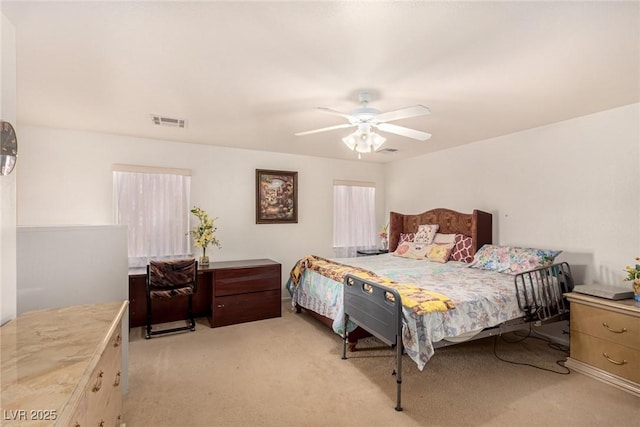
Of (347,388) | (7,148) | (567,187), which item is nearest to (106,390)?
(7,148)

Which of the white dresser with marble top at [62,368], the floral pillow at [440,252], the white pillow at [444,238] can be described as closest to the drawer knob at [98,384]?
the white dresser with marble top at [62,368]

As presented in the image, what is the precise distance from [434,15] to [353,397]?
2512 millimetres

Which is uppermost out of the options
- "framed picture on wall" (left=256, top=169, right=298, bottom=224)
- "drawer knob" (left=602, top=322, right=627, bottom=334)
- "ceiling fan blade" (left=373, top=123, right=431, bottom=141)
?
"ceiling fan blade" (left=373, top=123, right=431, bottom=141)

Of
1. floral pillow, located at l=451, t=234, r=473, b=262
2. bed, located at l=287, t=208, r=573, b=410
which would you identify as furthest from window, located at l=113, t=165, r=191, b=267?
floral pillow, located at l=451, t=234, r=473, b=262

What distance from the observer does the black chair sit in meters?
3.39

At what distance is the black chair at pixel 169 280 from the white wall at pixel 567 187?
3730 mm

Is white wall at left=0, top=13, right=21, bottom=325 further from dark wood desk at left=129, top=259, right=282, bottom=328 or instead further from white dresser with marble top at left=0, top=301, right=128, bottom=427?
dark wood desk at left=129, top=259, right=282, bottom=328

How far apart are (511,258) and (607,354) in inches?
44.0

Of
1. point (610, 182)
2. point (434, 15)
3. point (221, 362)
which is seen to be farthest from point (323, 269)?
point (610, 182)

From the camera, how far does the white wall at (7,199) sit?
1529mm

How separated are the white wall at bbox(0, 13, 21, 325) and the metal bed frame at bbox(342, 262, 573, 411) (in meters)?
2.23

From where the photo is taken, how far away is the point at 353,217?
561cm

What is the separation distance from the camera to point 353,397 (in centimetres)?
229

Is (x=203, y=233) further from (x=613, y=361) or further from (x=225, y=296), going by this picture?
(x=613, y=361)
